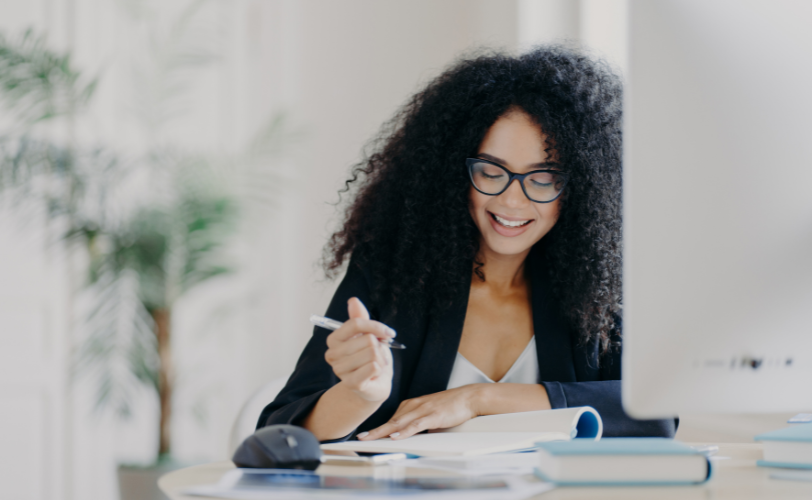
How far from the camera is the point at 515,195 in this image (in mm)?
1278

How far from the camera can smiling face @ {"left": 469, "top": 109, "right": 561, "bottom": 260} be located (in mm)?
1286

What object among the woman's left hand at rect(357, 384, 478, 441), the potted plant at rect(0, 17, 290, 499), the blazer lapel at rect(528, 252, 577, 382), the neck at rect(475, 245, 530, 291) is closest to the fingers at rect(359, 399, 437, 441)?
the woman's left hand at rect(357, 384, 478, 441)

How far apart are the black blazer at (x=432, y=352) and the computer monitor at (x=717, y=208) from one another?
0.58 meters

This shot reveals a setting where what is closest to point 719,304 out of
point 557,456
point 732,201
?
point 732,201

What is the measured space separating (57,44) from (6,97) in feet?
2.13

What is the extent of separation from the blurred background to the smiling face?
39.4 inches

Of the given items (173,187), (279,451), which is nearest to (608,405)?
(279,451)

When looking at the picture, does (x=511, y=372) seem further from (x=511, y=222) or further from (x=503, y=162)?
(x=503, y=162)

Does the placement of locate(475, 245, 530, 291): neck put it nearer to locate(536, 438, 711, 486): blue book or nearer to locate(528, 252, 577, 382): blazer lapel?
locate(528, 252, 577, 382): blazer lapel

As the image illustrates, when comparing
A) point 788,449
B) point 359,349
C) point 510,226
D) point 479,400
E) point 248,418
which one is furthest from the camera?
point 510,226

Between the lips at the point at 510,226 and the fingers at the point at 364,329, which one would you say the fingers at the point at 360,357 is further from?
the lips at the point at 510,226

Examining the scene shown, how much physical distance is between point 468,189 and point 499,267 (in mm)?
191

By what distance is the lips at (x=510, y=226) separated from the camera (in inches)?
52.4

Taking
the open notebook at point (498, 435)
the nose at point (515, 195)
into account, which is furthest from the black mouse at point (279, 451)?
the nose at point (515, 195)
